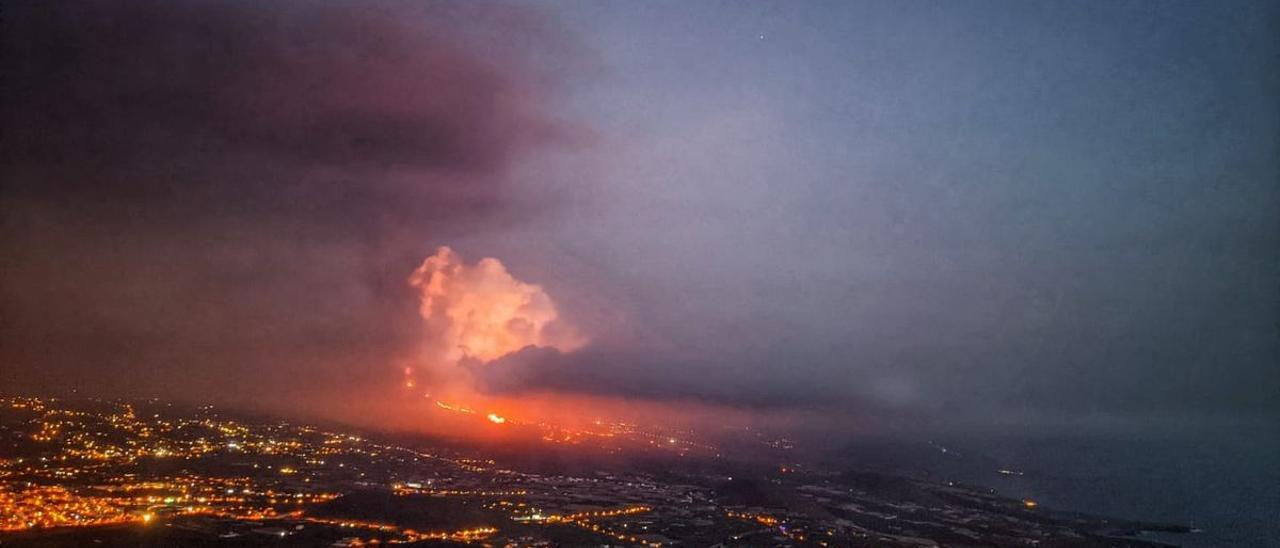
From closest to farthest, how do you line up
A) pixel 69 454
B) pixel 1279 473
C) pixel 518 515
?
pixel 518 515
pixel 69 454
pixel 1279 473

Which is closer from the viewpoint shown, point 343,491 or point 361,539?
point 361,539

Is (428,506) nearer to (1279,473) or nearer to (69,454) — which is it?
(69,454)

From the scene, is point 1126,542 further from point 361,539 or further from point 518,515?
point 361,539

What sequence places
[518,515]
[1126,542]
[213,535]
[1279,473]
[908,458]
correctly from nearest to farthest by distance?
1. [213,535]
2. [518,515]
3. [1126,542]
4. [908,458]
5. [1279,473]

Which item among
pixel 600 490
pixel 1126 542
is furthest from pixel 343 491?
pixel 1126 542

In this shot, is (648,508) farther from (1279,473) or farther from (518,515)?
(1279,473)

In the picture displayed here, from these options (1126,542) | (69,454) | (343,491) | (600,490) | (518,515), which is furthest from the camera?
(69,454)

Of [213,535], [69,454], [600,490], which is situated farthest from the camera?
[69,454]

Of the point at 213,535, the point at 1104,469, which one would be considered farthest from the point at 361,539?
the point at 1104,469
